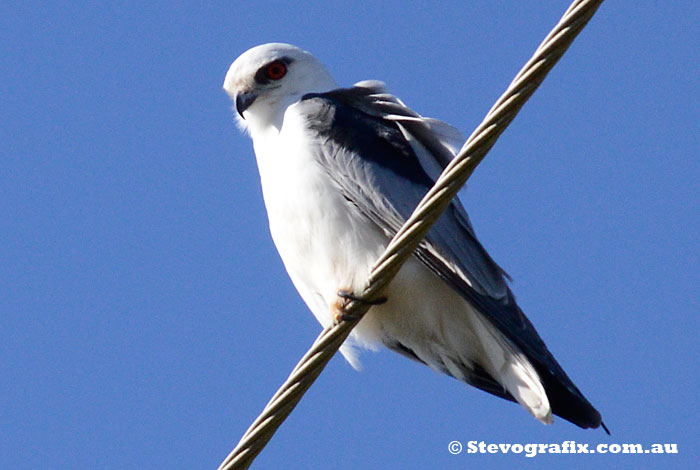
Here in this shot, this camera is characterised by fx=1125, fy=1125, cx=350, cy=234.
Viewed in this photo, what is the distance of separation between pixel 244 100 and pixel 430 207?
9.18 ft

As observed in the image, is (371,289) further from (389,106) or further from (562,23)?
(389,106)

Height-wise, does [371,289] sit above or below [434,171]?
below

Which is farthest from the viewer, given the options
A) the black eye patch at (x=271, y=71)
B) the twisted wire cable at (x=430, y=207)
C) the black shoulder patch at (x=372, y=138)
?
the black eye patch at (x=271, y=71)

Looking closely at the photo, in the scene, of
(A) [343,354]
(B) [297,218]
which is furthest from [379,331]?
(B) [297,218]

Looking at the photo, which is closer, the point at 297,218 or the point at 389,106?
the point at 297,218

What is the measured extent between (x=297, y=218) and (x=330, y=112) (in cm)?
58

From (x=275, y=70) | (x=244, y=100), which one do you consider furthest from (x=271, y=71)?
(x=244, y=100)

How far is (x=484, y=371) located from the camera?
5113 mm

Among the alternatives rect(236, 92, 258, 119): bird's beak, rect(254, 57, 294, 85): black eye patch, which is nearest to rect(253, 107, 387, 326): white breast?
rect(236, 92, 258, 119): bird's beak

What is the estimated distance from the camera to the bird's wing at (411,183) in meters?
4.64

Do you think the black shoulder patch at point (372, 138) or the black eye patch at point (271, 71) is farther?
the black eye patch at point (271, 71)

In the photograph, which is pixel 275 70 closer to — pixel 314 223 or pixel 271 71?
pixel 271 71

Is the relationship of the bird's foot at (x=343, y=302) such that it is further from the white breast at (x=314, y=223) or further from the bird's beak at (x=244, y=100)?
the bird's beak at (x=244, y=100)

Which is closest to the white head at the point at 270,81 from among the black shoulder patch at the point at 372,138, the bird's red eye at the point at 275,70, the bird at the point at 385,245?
the bird's red eye at the point at 275,70
